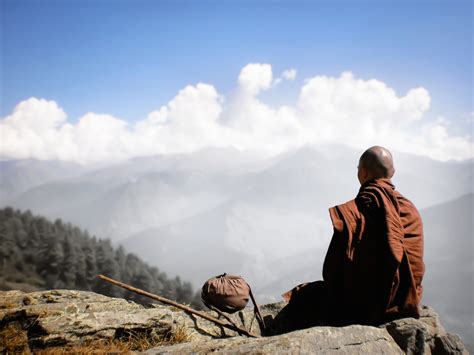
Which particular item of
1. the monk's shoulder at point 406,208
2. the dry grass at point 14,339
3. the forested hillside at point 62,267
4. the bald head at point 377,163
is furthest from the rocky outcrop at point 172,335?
the forested hillside at point 62,267

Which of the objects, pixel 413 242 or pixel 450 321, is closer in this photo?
pixel 413 242

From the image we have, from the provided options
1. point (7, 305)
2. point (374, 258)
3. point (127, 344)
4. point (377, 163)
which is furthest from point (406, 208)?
point (7, 305)

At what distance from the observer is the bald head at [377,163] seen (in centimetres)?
645

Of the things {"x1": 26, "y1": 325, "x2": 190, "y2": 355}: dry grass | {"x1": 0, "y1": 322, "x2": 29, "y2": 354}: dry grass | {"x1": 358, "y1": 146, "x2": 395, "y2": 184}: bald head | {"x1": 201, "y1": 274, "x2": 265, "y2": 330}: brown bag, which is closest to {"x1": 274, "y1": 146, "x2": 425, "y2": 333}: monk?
{"x1": 358, "y1": 146, "x2": 395, "y2": 184}: bald head

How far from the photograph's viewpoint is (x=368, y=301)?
577 cm

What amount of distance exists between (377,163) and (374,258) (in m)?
2.13

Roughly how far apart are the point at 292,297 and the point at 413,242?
2974 millimetres

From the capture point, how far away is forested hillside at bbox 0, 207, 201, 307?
190 ft

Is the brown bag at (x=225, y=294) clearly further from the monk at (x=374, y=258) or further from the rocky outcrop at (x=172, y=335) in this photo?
the monk at (x=374, y=258)

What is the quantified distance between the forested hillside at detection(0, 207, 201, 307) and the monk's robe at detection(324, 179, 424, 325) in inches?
2193

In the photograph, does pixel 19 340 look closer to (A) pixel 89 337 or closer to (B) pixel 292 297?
(A) pixel 89 337

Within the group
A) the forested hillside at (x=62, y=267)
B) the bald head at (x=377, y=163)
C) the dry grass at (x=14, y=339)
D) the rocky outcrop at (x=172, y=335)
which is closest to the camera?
the rocky outcrop at (x=172, y=335)

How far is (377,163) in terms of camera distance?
648cm

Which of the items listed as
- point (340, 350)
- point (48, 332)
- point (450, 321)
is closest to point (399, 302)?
point (340, 350)
